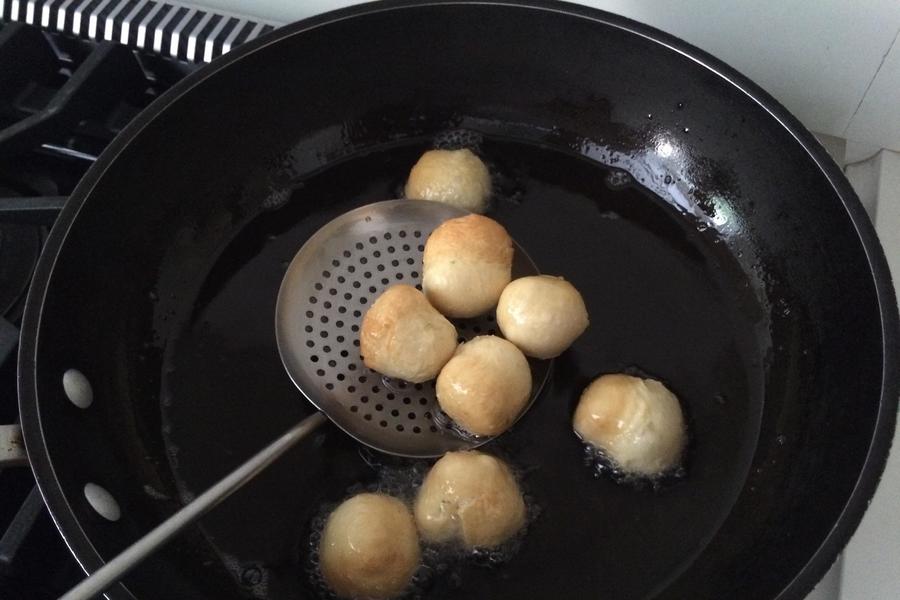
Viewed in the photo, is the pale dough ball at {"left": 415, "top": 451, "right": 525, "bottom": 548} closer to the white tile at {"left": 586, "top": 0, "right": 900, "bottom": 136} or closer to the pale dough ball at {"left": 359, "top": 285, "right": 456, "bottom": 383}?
the pale dough ball at {"left": 359, "top": 285, "right": 456, "bottom": 383}

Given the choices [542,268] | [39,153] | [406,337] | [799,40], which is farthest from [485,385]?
[39,153]

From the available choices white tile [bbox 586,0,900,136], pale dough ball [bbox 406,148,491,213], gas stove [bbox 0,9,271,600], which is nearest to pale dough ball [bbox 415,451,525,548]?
pale dough ball [bbox 406,148,491,213]

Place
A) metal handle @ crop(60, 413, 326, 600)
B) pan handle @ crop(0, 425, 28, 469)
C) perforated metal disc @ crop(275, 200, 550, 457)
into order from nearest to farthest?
metal handle @ crop(60, 413, 326, 600), pan handle @ crop(0, 425, 28, 469), perforated metal disc @ crop(275, 200, 550, 457)

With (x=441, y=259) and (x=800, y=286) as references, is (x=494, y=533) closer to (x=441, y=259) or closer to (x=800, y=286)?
(x=441, y=259)

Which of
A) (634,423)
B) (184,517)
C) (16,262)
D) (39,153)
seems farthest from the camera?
(39,153)

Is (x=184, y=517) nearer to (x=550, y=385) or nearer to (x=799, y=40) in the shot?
(x=550, y=385)
